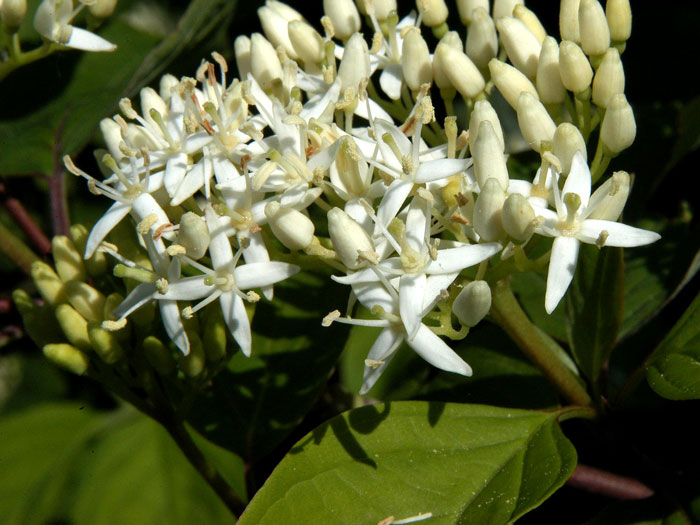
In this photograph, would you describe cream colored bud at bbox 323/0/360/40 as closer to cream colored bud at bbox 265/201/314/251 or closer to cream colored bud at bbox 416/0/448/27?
cream colored bud at bbox 416/0/448/27

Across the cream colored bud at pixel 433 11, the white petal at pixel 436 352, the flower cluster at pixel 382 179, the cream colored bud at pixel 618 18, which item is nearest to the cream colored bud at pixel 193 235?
the flower cluster at pixel 382 179

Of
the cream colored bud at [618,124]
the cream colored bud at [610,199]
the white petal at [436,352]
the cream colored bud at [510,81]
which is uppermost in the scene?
the cream colored bud at [510,81]

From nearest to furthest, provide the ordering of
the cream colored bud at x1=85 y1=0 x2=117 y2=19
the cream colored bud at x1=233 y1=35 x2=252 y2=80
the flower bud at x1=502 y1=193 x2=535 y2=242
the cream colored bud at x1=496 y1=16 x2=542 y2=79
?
the flower bud at x1=502 y1=193 x2=535 y2=242
the cream colored bud at x1=496 y1=16 x2=542 y2=79
the cream colored bud at x1=233 y1=35 x2=252 y2=80
the cream colored bud at x1=85 y1=0 x2=117 y2=19

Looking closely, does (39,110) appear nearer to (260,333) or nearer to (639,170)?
(260,333)

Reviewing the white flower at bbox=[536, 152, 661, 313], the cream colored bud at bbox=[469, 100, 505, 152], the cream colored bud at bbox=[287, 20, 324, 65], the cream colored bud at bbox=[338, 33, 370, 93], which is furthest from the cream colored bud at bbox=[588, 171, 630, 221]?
the cream colored bud at bbox=[287, 20, 324, 65]

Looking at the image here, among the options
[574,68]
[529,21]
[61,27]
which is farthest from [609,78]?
[61,27]

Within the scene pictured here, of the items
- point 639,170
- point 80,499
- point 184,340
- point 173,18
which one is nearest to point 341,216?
point 184,340

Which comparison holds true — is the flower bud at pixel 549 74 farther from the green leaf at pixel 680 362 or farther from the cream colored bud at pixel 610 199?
the green leaf at pixel 680 362
